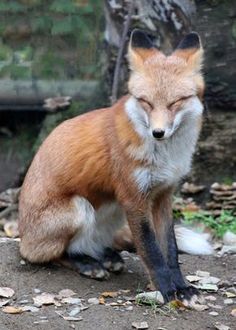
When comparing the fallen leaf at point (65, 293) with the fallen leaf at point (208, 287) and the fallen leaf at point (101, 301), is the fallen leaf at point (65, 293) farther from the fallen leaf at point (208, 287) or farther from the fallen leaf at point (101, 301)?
the fallen leaf at point (208, 287)

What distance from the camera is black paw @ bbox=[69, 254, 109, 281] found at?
19.6ft

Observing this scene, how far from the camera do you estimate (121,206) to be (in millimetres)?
5770

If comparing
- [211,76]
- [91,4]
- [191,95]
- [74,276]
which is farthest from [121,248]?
[91,4]

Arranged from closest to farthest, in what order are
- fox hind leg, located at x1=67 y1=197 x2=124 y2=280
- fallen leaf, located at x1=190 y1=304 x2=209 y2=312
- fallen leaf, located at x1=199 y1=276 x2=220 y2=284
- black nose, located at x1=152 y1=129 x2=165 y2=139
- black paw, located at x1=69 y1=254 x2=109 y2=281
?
black nose, located at x1=152 y1=129 x2=165 y2=139, fallen leaf, located at x1=190 y1=304 x2=209 y2=312, fox hind leg, located at x1=67 y1=197 x2=124 y2=280, black paw, located at x1=69 y1=254 x2=109 y2=281, fallen leaf, located at x1=199 y1=276 x2=220 y2=284

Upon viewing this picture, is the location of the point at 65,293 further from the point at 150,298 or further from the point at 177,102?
the point at 177,102

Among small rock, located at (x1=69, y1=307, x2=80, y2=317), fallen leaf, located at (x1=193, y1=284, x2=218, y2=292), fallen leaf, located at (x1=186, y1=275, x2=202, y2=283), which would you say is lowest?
fallen leaf, located at (x1=186, y1=275, x2=202, y2=283)

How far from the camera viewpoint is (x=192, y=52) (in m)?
5.57

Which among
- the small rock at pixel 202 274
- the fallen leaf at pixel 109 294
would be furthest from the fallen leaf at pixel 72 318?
the small rock at pixel 202 274

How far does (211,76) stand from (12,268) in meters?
3.34

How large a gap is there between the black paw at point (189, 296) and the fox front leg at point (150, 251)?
0.11 metres

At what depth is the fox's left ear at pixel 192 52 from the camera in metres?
5.48

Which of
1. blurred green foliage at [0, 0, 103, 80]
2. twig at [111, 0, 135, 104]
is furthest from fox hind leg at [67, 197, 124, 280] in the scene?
blurred green foliage at [0, 0, 103, 80]

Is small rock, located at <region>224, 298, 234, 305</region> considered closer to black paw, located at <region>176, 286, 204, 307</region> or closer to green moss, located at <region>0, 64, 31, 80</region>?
black paw, located at <region>176, 286, 204, 307</region>

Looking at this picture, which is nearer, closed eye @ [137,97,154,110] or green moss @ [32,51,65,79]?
closed eye @ [137,97,154,110]
